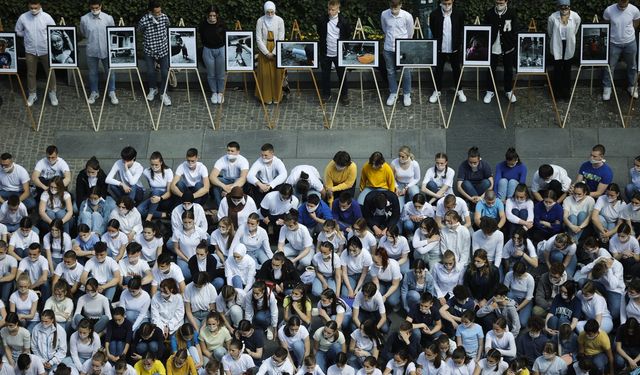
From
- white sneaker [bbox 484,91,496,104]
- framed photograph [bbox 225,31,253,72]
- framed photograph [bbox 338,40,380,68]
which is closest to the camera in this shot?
framed photograph [bbox 338,40,380,68]

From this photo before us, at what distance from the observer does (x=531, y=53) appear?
26.8 metres

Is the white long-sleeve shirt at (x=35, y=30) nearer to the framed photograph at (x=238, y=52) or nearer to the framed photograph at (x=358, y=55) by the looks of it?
the framed photograph at (x=238, y=52)

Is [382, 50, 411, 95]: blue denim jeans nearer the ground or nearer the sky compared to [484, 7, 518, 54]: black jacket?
nearer the ground

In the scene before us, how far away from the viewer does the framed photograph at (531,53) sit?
26.7 meters

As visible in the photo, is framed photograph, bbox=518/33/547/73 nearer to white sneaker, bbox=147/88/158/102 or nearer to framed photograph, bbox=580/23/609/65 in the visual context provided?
framed photograph, bbox=580/23/609/65

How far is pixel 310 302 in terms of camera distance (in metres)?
23.5

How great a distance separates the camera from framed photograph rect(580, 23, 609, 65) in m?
26.7

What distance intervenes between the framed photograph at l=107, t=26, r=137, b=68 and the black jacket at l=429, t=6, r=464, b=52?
5.13 metres

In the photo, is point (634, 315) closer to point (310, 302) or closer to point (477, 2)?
point (310, 302)

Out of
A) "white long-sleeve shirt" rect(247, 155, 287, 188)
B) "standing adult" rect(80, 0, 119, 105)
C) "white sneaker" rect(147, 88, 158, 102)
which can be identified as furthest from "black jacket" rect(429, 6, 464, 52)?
"standing adult" rect(80, 0, 119, 105)

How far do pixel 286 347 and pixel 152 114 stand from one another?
22.4ft

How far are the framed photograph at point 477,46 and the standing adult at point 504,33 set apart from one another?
1.74 feet

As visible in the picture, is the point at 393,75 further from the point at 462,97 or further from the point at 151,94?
the point at 151,94

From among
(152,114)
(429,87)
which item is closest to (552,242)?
(429,87)
